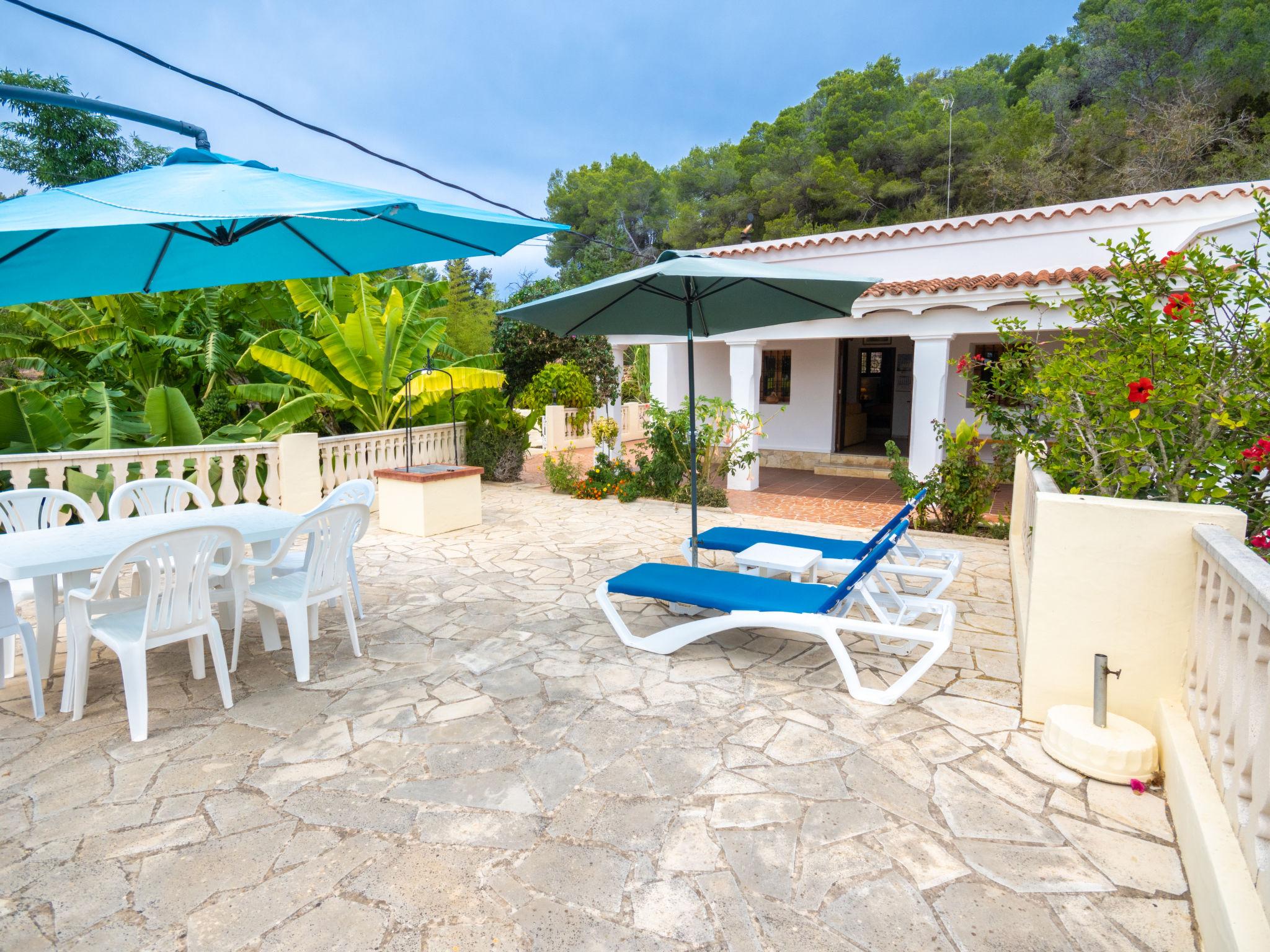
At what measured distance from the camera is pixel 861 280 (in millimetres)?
5348

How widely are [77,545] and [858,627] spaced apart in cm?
458

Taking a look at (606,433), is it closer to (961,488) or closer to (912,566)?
(961,488)

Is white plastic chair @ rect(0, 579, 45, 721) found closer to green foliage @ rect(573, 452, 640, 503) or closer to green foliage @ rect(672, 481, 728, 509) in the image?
green foliage @ rect(573, 452, 640, 503)

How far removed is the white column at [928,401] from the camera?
416 inches

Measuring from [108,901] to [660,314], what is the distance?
17.9 ft

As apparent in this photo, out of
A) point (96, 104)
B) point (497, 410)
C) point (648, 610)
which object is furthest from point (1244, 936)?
point (497, 410)

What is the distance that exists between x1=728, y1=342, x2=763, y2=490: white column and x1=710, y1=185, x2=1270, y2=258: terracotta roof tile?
1.69 m

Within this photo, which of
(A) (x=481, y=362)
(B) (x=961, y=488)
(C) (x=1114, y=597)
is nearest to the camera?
(C) (x=1114, y=597)

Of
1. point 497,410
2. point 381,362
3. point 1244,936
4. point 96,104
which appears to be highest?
point 96,104

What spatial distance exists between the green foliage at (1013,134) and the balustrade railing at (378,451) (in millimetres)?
19025

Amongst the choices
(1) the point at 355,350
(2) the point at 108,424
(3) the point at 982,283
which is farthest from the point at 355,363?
(3) the point at 982,283

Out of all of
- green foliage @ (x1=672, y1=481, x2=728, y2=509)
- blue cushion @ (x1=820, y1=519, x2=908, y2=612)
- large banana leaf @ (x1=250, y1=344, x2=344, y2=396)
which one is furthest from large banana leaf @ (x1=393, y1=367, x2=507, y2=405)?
blue cushion @ (x1=820, y1=519, x2=908, y2=612)

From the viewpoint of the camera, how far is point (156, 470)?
25.6 feet

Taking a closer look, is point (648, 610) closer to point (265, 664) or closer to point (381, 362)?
point (265, 664)
